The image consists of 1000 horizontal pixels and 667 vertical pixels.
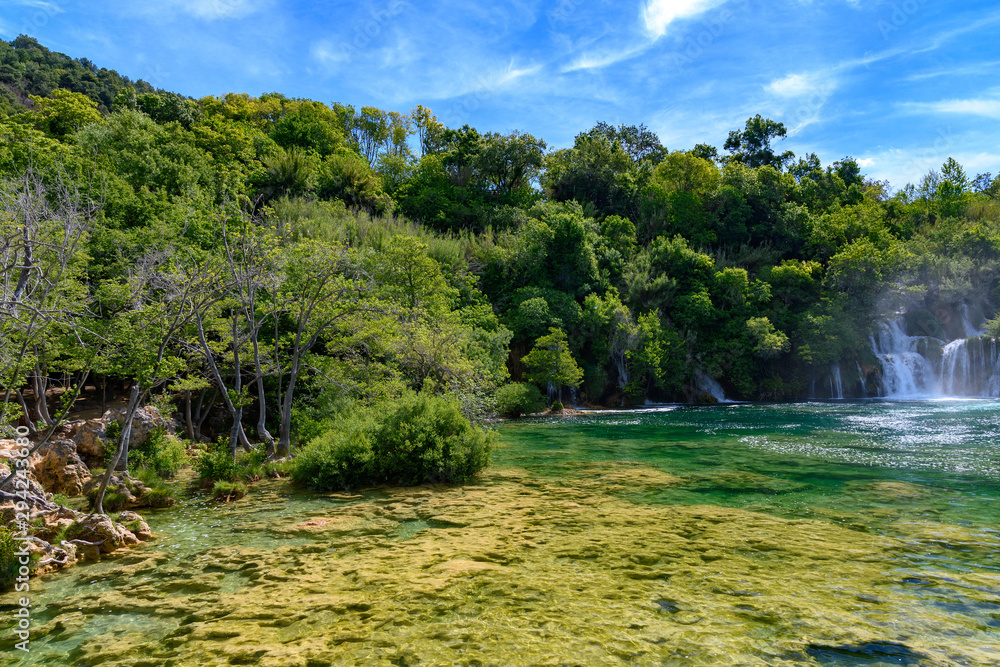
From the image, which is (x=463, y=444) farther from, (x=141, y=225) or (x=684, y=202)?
(x=684, y=202)

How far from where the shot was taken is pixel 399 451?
13273mm

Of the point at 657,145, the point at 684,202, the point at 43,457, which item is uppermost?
the point at 657,145

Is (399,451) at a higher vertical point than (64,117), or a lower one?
lower

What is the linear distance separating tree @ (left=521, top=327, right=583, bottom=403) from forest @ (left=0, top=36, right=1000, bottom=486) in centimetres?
17

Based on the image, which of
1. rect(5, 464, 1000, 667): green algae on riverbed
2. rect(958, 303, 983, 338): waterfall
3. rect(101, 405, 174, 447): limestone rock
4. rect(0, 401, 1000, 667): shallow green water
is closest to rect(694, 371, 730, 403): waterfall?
rect(958, 303, 983, 338): waterfall

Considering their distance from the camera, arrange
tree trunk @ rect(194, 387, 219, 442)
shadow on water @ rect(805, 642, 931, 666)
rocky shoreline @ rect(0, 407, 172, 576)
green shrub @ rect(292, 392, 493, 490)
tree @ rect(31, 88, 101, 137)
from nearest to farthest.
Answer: shadow on water @ rect(805, 642, 931, 666) → rocky shoreline @ rect(0, 407, 172, 576) → green shrub @ rect(292, 392, 493, 490) → tree trunk @ rect(194, 387, 219, 442) → tree @ rect(31, 88, 101, 137)

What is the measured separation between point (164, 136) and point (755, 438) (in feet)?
148

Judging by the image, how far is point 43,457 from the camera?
41.1 feet

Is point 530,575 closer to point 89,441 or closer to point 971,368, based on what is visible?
point 89,441

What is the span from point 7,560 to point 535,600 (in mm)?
6826

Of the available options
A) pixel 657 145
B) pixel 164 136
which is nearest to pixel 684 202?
pixel 657 145

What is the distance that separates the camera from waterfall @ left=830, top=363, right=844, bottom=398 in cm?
4191

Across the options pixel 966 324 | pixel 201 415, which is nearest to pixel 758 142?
pixel 966 324

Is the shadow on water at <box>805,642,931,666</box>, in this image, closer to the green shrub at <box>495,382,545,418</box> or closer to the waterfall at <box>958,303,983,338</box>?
the green shrub at <box>495,382,545,418</box>
